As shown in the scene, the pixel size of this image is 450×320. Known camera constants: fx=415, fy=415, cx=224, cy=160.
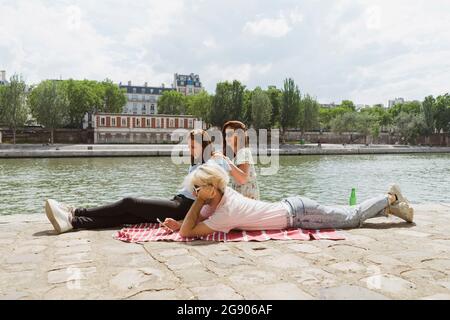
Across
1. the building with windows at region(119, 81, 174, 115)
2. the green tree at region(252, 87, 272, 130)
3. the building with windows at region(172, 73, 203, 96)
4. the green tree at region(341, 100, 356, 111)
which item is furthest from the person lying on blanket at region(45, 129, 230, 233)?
the building with windows at region(172, 73, 203, 96)

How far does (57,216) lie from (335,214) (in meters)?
3.73

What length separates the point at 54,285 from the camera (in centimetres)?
348

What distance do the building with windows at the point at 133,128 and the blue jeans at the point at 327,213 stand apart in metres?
63.9

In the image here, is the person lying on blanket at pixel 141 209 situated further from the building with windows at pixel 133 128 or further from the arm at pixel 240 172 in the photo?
the building with windows at pixel 133 128

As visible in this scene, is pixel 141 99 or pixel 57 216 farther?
pixel 141 99

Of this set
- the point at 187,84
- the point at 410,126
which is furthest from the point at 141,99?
the point at 410,126

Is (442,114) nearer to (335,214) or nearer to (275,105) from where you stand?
(275,105)

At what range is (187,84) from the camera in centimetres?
14388

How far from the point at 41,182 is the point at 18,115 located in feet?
128

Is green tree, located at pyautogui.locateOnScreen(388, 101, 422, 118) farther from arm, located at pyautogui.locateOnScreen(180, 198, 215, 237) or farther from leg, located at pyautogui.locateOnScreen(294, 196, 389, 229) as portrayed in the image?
arm, located at pyautogui.locateOnScreen(180, 198, 215, 237)

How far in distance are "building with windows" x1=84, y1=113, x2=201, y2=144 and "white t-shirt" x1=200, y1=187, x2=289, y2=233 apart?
6414cm

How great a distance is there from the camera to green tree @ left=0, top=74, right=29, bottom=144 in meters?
53.2

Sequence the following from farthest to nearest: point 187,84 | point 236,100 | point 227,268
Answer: point 187,84 → point 236,100 → point 227,268
